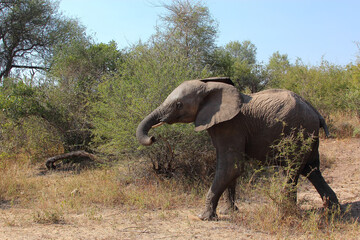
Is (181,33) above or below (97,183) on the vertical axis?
above

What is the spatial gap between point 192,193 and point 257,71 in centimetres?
1454

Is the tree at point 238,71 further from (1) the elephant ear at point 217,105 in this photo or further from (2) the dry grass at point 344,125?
(1) the elephant ear at point 217,105

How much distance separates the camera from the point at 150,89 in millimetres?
7520

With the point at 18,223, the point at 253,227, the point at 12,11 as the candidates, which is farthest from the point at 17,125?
the point at 12,11

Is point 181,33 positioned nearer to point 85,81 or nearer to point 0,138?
point 85,81

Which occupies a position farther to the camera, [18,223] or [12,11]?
[12,11]

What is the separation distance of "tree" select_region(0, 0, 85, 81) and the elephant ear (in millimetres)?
14996

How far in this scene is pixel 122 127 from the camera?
25.1 ft

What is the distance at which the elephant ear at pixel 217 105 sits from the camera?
204 inches

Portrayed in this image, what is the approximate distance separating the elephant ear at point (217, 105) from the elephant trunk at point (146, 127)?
648 millimetres

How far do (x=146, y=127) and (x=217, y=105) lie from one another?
3.73 feet

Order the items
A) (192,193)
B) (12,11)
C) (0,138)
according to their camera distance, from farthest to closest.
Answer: (12,11)
(0,138)
(192,193)

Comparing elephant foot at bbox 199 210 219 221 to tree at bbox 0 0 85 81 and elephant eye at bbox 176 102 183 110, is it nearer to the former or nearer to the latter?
elephant eye at bbox 176 102 183 110

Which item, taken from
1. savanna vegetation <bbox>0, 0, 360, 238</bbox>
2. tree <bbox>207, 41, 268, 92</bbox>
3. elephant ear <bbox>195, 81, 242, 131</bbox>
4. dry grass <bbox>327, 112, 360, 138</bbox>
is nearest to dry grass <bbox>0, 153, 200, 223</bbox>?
savanna vegetation <bbox>0, 0, 360, 238</bbox>
